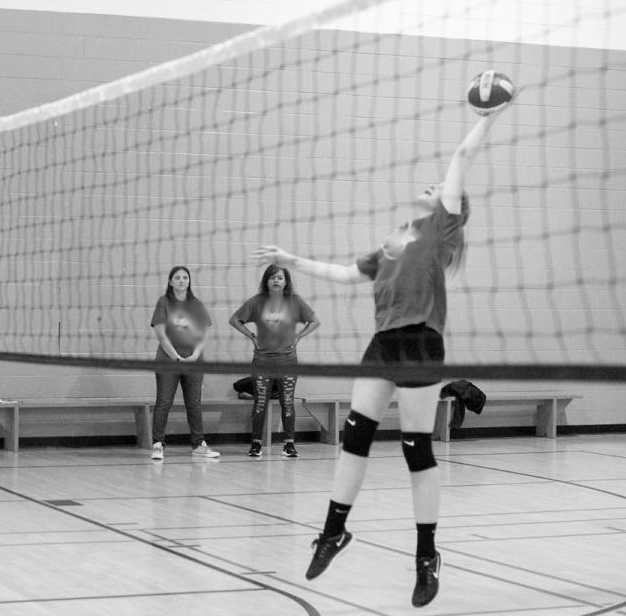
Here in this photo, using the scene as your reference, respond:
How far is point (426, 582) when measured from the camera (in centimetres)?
522

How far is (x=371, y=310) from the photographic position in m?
12.6

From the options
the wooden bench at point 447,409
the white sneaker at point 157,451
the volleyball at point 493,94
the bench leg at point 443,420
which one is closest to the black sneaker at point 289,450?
the wooden bench at point 447,409

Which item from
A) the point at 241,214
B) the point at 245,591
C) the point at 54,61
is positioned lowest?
the point at 245,591

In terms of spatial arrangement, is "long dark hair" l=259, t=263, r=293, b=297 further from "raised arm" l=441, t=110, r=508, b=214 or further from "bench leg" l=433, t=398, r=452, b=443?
"raised arm" l=441, t=110, r=508, b=214

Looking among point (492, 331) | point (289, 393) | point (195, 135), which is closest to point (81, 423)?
point (289, 393)

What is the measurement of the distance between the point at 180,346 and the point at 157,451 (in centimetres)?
94

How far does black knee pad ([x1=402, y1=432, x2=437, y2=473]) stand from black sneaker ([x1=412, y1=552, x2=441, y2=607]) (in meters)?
0.39

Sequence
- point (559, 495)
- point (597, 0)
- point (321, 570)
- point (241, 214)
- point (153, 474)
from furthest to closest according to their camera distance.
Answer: point (241, 214)
point (597, 0)
point (153, 474)
point (559, 495)
point (321, 570)

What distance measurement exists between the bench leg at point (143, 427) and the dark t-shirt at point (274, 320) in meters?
1.29

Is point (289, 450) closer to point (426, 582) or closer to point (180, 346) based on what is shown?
point (180, 346)

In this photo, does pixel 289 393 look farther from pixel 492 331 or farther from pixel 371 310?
pixel 492 331

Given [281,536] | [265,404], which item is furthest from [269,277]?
[281,536]

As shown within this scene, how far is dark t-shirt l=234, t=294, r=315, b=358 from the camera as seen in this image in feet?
36.6

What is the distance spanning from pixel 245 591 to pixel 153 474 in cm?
447
